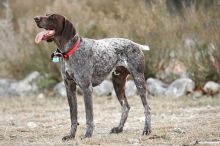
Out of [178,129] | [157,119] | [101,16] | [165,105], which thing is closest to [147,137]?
[178,129]

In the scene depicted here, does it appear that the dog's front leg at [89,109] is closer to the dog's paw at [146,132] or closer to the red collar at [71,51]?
the red collar at [71,51]

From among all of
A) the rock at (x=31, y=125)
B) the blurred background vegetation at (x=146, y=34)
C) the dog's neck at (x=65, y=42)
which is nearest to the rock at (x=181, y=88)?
the blurred background vegetation at (x=146, y=34)

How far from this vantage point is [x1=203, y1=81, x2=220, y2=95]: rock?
13836 millimetres

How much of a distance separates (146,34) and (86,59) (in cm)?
624

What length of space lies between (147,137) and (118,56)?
1.27m

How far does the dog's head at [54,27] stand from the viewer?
8.88 metres

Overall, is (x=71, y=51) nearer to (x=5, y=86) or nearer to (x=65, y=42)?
(x=65, y=42)

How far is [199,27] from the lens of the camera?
14.6 metres

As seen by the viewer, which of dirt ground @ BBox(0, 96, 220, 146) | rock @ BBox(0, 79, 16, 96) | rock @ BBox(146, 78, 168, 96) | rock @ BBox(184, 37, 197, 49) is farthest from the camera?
rock @ BBox(0, 79, 16, 96)

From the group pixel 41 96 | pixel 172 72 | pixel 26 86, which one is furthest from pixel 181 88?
pixel 26 86

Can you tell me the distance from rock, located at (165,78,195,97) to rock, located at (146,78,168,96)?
0.15m

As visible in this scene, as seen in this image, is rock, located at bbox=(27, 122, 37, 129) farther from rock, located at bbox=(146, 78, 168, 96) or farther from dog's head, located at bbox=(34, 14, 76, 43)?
rock, located at bbox=(146, 78, 168, 96)

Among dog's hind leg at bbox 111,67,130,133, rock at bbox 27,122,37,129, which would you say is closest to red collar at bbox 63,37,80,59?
dog's hind leg at bbox 111,67,130,133

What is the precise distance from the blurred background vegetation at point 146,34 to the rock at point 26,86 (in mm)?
264
